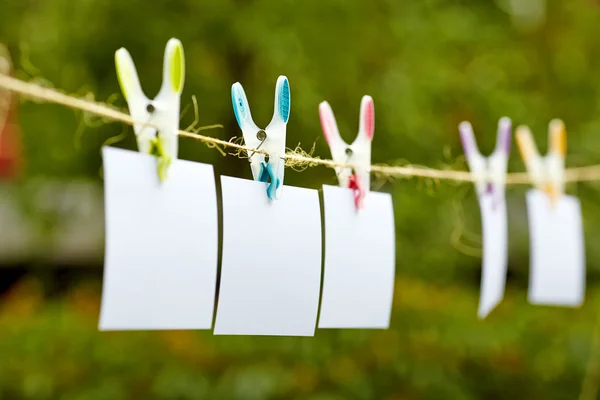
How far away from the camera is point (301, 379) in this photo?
1.52 m

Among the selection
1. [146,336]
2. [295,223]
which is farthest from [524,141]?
[146,336]

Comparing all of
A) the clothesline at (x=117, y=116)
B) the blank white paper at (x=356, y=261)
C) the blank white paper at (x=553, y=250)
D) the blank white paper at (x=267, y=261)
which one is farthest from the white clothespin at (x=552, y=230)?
the blank white paper at (x=267, y=261)

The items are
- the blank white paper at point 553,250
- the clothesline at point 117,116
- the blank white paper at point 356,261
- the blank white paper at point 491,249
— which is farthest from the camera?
the blank white paper at point 553,250

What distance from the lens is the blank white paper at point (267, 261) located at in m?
0.52

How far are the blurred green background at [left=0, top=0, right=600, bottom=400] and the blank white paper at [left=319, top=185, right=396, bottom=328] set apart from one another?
2.49ft

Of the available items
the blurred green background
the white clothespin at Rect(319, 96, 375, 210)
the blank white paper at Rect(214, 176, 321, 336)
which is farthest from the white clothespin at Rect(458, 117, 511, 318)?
the blurred green background

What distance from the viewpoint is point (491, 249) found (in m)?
0.81

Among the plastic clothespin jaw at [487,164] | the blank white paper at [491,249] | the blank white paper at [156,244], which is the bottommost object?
the blank white paper at [156,244]

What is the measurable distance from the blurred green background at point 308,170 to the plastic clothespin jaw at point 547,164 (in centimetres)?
43

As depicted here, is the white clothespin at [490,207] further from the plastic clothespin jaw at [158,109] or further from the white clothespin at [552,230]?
the plastic clothespin jaw at [158,109]

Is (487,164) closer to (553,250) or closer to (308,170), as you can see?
(553,250)

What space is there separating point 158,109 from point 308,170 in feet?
3.84

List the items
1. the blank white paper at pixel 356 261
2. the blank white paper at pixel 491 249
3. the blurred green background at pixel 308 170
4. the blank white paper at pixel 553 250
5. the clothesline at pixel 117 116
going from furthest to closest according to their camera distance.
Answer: the blurred green background at pixel 308 170, the blank white paper at pixel 553 250, the blank white paper at pixel 491 249, the blank white paper at pixel 356 261, the clothesline at pixel 117 116

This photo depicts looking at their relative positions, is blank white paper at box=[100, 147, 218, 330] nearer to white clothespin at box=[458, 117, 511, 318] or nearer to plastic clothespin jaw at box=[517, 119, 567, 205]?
white clothespin at box=[458, 117, 511, 318]
